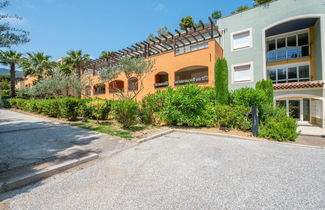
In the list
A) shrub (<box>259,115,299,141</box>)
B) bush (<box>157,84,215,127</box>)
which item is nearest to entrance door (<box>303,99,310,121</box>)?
shrub (<box>259,115,299,141</box>)

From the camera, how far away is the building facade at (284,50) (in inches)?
464

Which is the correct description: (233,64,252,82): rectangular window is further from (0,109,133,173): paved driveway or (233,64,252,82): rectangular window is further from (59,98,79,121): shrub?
Answer: (59,98,79,121): shrub

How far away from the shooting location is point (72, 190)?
8.93 ft

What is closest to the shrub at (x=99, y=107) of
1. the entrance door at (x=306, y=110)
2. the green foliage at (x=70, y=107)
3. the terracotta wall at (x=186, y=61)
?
the green foliage at (x=70, y=107)

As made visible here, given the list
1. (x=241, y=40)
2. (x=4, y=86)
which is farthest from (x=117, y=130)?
(x=4, y=86)

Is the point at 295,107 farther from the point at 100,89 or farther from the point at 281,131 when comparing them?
the point at 100,89

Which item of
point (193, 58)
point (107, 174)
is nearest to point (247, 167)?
point (107, 174)

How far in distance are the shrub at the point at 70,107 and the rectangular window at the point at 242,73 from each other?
1426 cm

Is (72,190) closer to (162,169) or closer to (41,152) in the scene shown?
(162,169)

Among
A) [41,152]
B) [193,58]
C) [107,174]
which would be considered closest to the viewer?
[107,174]

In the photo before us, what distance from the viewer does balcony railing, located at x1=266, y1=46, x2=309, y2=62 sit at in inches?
539

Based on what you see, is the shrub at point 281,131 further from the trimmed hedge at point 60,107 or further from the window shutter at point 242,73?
the trimmed hedge at point 60,107

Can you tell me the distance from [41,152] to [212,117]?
8.05 m

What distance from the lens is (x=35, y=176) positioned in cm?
306
